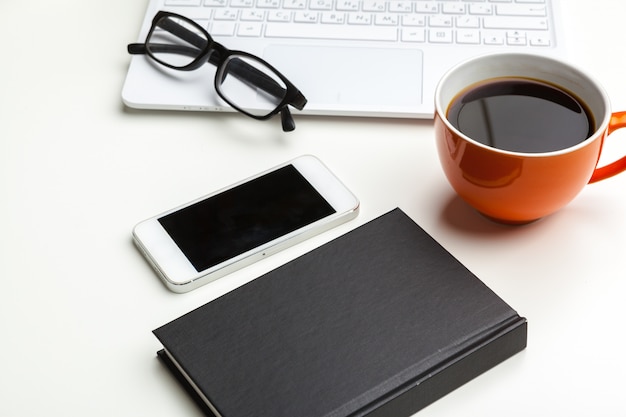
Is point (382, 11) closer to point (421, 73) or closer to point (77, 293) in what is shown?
point (421, 73)

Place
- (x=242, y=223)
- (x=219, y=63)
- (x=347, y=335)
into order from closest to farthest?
1. (x=347, y=335)
2. (x=242, y=223)
3. (x=219, y=63)

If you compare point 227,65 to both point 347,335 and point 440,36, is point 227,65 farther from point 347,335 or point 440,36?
point 347,335

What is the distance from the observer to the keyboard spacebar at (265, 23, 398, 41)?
2.93 ft

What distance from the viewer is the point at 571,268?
69 cm

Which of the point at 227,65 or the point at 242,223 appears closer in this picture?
the point at 242,223

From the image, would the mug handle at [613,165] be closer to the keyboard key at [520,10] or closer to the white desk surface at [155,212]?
the white desk surface at [155,212]

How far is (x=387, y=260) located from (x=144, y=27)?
429 millimetres

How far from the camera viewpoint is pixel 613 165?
69 centimetres

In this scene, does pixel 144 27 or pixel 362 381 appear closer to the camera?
pixel 362 381

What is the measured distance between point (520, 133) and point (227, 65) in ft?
1.05

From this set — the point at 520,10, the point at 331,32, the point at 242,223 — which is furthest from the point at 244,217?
the point at 520,10

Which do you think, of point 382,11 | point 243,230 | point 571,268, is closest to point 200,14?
point 382,11

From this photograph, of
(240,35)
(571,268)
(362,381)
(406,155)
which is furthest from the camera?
(240,35)

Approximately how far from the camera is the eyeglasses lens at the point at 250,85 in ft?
2.75
